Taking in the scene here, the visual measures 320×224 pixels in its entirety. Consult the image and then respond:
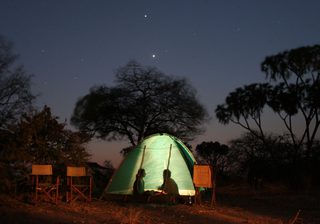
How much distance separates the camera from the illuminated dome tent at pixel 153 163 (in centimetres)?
1361

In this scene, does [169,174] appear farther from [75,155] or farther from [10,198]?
[10,198]

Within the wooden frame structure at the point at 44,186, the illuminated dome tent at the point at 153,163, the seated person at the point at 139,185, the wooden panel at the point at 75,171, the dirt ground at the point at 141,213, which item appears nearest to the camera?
the dirt ground at the point at 141,213

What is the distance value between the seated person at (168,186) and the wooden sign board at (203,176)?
1059 millimetres

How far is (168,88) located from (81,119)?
4.48 m

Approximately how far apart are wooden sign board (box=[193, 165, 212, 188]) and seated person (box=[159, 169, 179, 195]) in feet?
3.47

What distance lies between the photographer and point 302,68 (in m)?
23.1

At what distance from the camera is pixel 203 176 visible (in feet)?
39.1

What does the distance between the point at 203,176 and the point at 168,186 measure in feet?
4.60

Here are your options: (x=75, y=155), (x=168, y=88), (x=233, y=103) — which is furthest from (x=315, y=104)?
(x=75, y=155)

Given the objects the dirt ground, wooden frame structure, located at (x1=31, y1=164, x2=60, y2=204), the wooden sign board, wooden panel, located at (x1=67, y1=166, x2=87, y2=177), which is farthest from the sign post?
wooden frame structure, located at (x1=31, y1=164, x2=60, y2=204)

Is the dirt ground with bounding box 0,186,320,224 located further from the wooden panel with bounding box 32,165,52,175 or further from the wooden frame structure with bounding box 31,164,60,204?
the wooden panel with bounding box 32,165,52,175

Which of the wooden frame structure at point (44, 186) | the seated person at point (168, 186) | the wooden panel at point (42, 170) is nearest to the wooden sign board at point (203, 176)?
the seated person at point (168, 186)

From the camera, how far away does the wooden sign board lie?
1179 cm

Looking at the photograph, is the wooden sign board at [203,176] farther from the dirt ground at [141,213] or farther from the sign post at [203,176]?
the dirt ground at [141,213]
